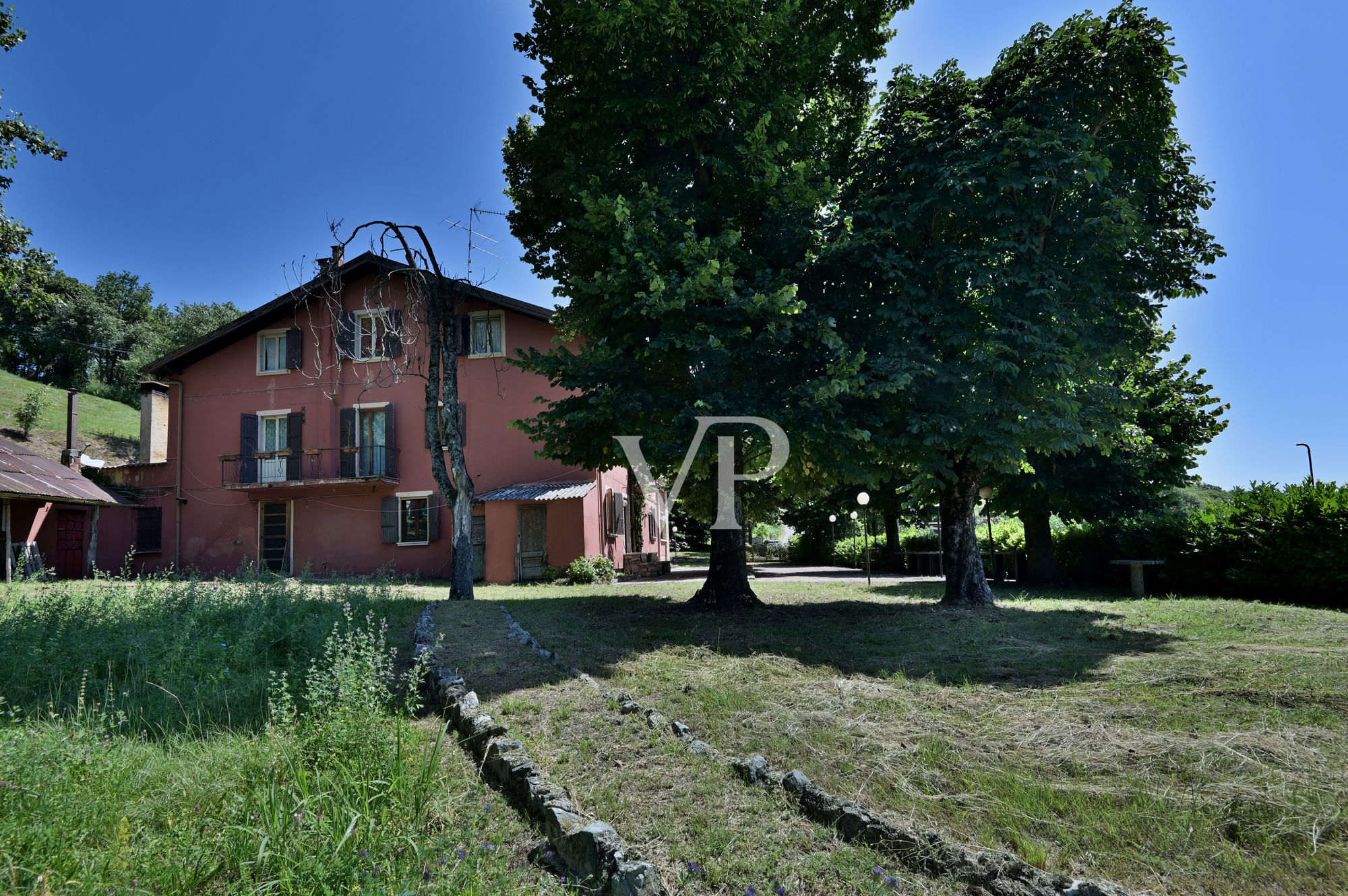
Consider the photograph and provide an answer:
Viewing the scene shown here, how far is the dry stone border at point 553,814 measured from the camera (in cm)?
260

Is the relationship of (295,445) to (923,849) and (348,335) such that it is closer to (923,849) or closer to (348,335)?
(348,335)

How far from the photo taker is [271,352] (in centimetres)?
2103

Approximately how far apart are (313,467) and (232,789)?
18.5 m

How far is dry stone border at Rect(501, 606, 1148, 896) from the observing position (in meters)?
2.54

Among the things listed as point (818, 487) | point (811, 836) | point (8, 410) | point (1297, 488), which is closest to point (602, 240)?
point (818, 487)

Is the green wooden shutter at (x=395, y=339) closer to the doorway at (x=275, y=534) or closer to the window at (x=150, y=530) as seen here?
the doorway at (x=275, y=534)

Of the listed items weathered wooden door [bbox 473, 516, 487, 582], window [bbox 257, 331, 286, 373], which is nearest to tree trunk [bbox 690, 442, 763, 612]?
weathered wooden door [bbox 473, 516, 487, 582]

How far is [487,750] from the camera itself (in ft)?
13.0

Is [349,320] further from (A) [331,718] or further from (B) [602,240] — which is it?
(A) [331,718]

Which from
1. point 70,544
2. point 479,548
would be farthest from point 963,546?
A: point 70,544

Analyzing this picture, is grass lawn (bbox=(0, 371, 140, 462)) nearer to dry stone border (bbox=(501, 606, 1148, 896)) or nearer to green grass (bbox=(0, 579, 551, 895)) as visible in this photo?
green grass (bbox=(0, 579, 551, 895))

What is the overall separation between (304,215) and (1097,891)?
47.1 feet

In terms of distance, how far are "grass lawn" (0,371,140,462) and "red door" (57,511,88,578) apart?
36.9 ft

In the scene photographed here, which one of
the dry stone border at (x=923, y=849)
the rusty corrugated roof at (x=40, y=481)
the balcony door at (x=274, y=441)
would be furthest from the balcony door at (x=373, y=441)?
the dry stone border at (x=923, y=849)
